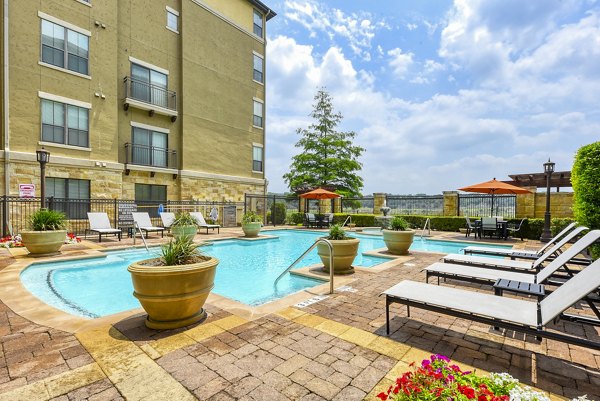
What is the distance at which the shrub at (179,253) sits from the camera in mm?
3590

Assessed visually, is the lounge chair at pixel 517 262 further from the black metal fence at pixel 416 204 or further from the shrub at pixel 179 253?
the black metal fence at pixel 416 204

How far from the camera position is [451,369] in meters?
1.81

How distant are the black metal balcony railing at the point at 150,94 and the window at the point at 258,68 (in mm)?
7582

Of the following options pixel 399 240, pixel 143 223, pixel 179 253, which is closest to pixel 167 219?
pixel 143 223

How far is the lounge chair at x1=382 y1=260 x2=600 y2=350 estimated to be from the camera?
240 cm

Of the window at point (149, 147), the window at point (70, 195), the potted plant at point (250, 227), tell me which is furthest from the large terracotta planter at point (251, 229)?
the window at point (149, 147)

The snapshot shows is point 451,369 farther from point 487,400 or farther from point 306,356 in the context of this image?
point 306,356

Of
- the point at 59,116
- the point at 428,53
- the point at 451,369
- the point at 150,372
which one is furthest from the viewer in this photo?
the point at 428,53

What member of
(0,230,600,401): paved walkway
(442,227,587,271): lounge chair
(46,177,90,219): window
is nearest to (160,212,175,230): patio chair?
(46,177,90,219): window

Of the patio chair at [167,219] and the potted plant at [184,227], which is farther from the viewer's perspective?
the patio chair at [167,219]

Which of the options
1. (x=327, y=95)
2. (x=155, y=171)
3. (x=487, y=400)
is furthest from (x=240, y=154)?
(x=487, y=400)

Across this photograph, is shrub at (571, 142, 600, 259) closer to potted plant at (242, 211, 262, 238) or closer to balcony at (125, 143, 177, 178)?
potted plant at (242, 211, 262, 238)

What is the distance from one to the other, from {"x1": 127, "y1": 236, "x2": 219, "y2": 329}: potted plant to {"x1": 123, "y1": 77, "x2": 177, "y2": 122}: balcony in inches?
644

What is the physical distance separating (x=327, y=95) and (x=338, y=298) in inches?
1093
